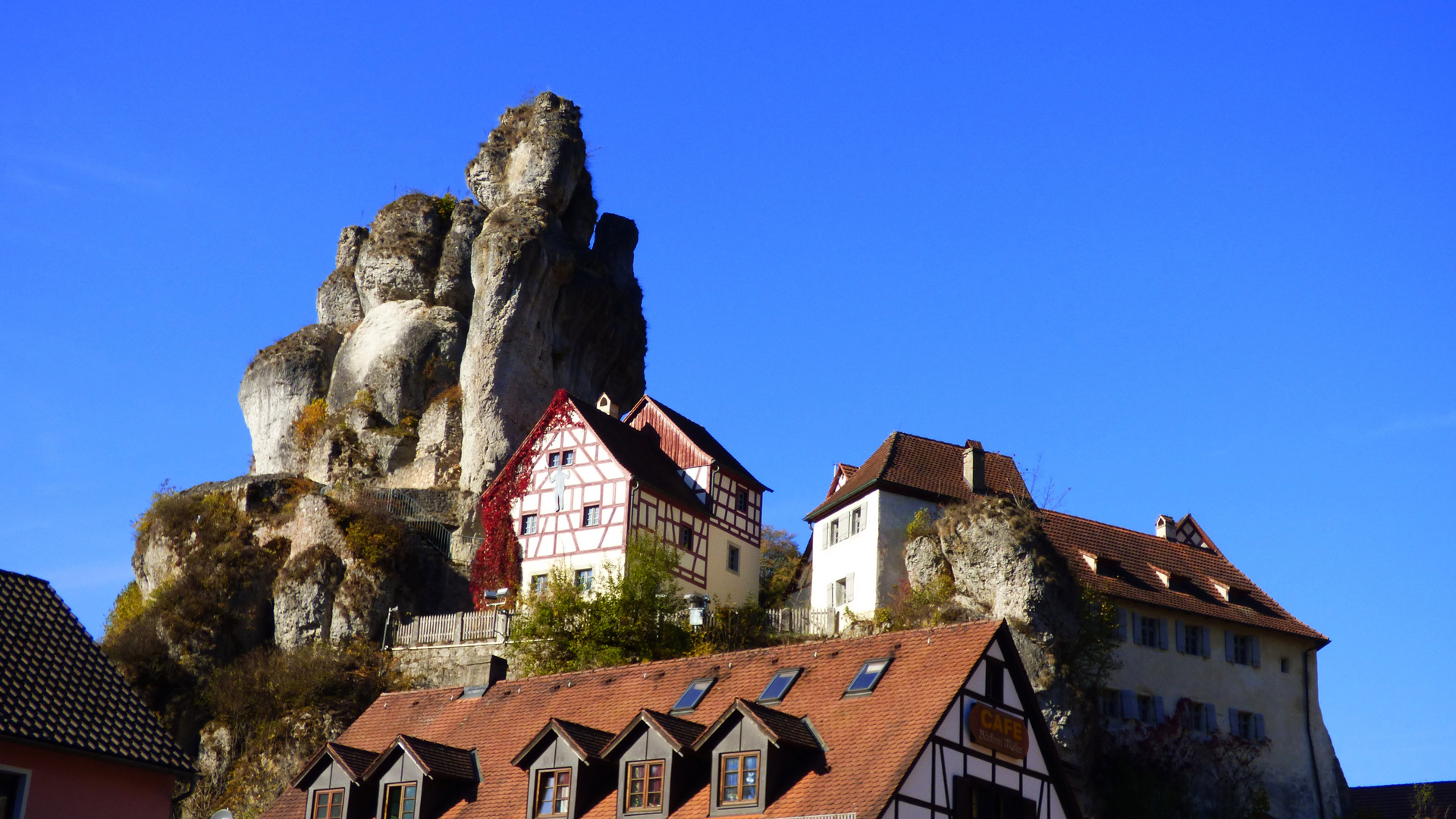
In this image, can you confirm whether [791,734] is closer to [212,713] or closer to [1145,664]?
[1145,664]

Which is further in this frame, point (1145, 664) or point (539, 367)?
point (539, 367)

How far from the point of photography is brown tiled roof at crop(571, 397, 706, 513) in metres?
54.9

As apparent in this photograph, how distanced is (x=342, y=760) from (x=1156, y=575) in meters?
27.1

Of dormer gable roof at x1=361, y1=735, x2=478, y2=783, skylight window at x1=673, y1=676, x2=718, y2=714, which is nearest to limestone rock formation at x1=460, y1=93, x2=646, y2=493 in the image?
dormer gable roof at x1=361, y1=735, x2=478, y2=783

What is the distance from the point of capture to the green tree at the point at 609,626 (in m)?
44.9

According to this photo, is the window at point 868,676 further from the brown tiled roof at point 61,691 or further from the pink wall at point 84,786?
the pink wall at point 84,786

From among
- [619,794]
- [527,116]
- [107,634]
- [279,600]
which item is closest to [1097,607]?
[619,794]

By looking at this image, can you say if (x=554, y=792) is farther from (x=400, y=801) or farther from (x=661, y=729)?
(x=400, y=801)

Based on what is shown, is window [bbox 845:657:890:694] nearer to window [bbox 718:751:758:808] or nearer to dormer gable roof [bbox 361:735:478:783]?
window [bbox 718:751:758:808]

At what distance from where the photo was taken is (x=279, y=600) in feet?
177

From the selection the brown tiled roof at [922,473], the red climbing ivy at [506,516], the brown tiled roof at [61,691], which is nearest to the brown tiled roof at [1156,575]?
the brown tiled roof at [922,473]

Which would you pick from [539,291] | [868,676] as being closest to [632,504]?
[539,291]

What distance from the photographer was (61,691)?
27047mm

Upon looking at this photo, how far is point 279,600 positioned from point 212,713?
547 cm
